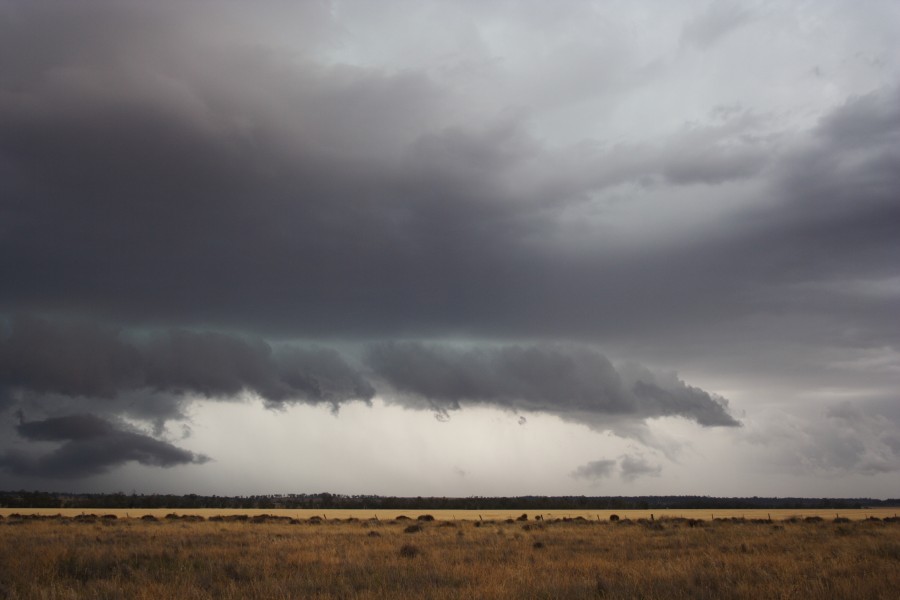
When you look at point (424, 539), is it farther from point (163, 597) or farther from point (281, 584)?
point (163, 597)

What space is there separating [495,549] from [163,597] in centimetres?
1795

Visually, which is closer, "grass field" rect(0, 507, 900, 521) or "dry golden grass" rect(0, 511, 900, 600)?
"dry golden grass" rect(0, 511, 900, 600)

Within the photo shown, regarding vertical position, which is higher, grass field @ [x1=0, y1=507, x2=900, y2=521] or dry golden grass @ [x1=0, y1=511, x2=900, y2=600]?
dry golden grass @ [x1=0, y1=511, x2=900, y2=600]

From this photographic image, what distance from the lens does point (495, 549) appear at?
29.5m

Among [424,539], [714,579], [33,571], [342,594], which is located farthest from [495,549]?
[33,571]

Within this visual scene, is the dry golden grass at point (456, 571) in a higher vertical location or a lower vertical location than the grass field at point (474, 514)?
higher

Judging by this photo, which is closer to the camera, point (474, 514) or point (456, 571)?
point (456, 571)

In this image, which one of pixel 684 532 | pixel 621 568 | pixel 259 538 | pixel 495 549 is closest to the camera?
pixel 621 568

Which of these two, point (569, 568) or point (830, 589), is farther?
point (569, 568)

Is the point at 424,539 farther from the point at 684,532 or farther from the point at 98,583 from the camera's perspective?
the point at 98,583

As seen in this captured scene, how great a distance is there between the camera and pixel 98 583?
1680 cm

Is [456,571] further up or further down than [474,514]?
further up

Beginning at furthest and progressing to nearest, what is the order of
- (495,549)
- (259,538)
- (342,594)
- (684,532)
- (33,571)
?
(684,532) → (259,538) → (495,549) → (33,571) → (342,594)

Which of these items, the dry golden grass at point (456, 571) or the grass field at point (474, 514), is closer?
the dry golden grass at point (456, 571)
